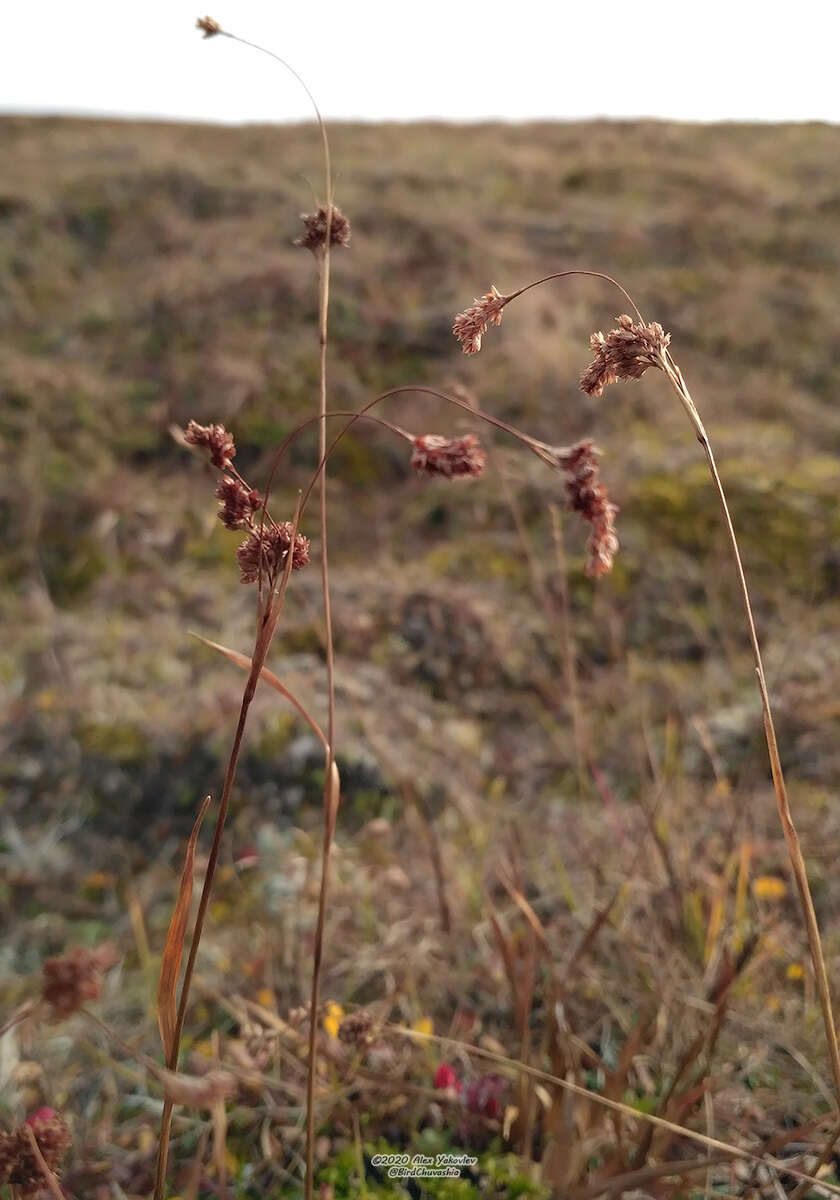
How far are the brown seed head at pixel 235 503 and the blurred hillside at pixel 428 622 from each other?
66 cm

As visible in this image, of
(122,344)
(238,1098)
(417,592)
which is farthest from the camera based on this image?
(122,344)

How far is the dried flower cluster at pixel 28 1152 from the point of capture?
0.69 metres

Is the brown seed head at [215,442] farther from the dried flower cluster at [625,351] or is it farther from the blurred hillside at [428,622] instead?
the blurred hillside at [428,622]

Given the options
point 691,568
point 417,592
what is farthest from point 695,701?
point 417,592

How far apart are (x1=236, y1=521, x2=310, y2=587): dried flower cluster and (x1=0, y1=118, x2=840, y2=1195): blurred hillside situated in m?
0.66

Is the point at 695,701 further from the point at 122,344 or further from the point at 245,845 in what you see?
the point at 122,344

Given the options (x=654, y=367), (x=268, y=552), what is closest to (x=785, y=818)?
(x=654, y=367)

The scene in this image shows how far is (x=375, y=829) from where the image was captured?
1.77 m

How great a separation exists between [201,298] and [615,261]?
3.63 m

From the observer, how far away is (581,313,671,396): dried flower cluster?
680 mm

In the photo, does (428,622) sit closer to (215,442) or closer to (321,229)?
(321,229)

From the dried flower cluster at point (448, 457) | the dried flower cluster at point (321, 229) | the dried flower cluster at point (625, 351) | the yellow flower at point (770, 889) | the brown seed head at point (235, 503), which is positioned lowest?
the yellow flower at point (770, 889)

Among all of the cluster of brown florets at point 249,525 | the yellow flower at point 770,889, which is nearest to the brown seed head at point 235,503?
the cluster of brown florets at point 249,525

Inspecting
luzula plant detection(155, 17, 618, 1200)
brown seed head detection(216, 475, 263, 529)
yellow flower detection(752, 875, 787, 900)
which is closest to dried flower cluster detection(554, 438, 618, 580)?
luzula plant detection(155, 17, 618, 1200)
